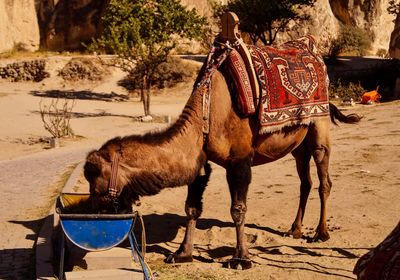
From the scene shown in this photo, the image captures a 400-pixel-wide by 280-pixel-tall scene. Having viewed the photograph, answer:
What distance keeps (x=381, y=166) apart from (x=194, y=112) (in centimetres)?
535

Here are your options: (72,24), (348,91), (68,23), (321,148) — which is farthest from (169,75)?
(321,148)

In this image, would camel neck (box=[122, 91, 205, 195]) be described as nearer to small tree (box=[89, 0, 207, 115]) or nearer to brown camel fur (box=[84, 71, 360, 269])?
brown camel fur (box=[84, 71, 360, 269])

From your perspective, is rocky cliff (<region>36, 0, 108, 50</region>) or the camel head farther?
rocky cliff (<region>36, 0, 108, 50</region>)

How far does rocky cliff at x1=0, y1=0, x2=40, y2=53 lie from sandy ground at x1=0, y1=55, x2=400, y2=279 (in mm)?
29165

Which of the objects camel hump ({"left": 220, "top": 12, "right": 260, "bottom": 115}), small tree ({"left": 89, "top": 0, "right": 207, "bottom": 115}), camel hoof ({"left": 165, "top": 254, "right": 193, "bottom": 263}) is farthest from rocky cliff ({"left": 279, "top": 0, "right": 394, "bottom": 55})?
camel hoof ({"left": 165, "top": 254, "right": 193, "bottom": 263})

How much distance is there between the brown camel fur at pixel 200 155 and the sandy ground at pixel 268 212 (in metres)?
0.35

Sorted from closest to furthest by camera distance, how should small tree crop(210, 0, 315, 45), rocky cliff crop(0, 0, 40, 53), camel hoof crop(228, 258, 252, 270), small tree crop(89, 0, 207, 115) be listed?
camel hoof crop(228, 258, 252, 270) < small tree crop(89, 0, 207, 115) < small tree crop(210, 0, 315, 45) < rocky cliff crop(0, 0, 40, 53)

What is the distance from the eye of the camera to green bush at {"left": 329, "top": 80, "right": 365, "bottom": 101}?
79.0 ft

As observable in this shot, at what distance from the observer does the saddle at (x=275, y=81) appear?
19.2ft

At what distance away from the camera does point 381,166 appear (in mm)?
9977

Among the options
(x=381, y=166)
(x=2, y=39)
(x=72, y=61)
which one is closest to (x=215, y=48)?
(x=381, y=166)

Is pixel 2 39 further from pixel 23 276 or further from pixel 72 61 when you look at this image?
pixel 23 276

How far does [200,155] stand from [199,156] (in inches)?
0.9

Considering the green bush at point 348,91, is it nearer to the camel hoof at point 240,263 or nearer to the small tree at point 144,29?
the small tree at point 144,29
